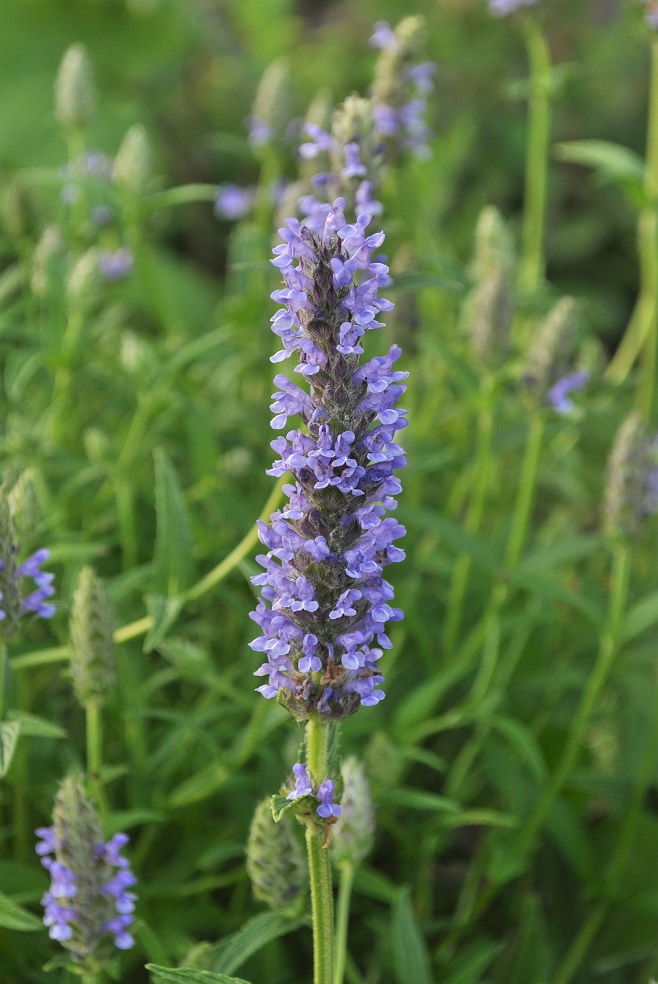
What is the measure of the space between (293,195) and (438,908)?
1.95m

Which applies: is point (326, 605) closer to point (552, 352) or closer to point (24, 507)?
point (24, 507)

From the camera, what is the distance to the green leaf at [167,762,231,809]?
7.25 ft

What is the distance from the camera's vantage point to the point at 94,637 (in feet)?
6.39

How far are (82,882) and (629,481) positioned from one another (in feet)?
4.54

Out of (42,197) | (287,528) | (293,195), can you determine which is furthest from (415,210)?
(287,528)

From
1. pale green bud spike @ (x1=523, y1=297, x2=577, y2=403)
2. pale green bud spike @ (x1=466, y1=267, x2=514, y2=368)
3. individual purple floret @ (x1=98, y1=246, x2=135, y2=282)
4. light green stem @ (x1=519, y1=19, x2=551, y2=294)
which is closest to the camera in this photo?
pale green bud spike @ (x1=523, y1=297, x2=577, y2=403)

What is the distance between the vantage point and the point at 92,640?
1.94 m

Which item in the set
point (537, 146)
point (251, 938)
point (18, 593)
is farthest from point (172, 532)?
point (537, 146)

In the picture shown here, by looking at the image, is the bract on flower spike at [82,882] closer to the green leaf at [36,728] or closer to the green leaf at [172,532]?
the green leaf at [36,728]

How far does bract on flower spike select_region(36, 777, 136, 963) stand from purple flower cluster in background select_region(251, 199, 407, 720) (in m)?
0.46

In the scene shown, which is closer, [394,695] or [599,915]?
[599,915]

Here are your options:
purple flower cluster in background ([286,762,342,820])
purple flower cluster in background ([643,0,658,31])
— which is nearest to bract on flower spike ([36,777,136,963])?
purple flower cluster in background ([286,762,342,820])

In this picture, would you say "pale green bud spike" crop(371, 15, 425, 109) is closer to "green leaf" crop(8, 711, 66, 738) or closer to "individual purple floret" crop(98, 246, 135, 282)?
Answer: "individual purple floret" crop(98, 246, 135, 282)

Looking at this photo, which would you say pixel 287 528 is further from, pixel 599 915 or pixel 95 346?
pixel 95 346
